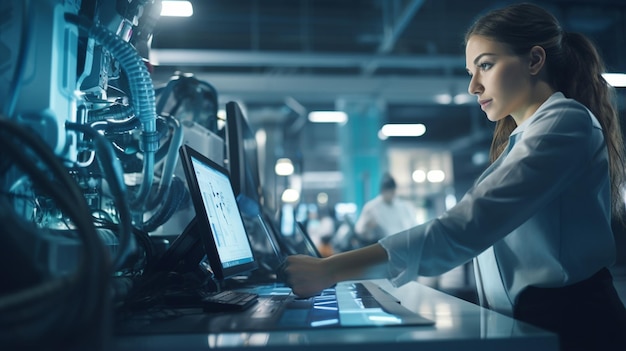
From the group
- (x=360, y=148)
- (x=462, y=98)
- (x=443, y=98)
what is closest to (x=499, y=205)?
(x=443, y=98)

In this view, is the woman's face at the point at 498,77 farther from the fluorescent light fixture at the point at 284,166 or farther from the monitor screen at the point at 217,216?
the fluorescent light fixture at the point at 284,166

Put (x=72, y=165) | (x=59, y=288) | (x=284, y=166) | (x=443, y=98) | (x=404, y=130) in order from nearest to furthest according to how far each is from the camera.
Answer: (x=59, y=288) → (x=72, y=165) → (x=284, y=166) → (x=443, y=98) → (x=404, y=130)

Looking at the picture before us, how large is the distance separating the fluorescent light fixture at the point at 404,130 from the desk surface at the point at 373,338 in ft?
35.3

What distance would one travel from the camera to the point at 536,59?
43.5 inches

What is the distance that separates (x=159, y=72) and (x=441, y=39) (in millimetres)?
4378

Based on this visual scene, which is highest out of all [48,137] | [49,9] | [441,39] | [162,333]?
[441,39]

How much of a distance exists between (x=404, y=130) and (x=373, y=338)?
11562mm

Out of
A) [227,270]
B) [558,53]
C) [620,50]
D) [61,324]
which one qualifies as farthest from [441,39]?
[61,324]

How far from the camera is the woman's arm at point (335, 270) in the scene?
932 mm

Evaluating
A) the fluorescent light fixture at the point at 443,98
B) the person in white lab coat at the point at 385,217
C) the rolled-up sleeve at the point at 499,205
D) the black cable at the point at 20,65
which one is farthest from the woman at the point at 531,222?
the fluorescent light fixture at the point at 443,98

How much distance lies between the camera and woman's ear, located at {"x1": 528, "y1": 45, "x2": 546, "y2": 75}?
110 cm

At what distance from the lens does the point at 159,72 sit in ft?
25.3

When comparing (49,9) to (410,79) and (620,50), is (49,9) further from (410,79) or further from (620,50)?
(410,79)

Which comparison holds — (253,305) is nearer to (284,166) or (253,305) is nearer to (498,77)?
(498,77)
